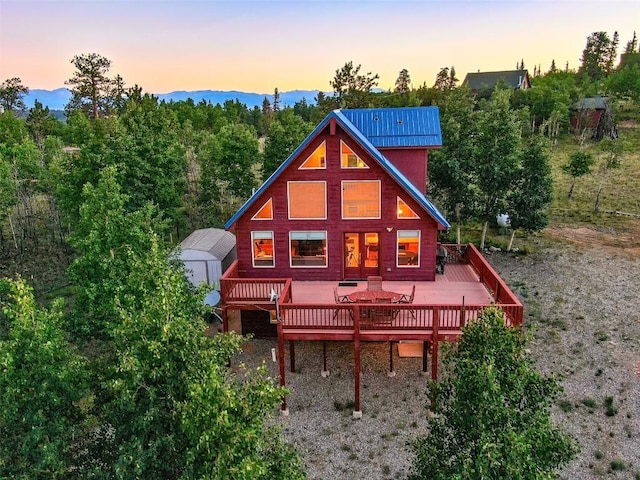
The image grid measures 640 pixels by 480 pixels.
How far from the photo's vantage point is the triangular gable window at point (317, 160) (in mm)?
16031

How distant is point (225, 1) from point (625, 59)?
10359 centimetres

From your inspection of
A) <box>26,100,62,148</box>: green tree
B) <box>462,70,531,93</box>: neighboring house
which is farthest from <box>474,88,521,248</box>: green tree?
<box>462,70,531,93</box>: neighboring house

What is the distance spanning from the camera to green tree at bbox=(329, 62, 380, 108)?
41.5 meters

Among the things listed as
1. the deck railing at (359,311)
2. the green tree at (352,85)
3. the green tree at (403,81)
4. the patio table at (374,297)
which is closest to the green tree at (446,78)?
the green tree at (403,81)

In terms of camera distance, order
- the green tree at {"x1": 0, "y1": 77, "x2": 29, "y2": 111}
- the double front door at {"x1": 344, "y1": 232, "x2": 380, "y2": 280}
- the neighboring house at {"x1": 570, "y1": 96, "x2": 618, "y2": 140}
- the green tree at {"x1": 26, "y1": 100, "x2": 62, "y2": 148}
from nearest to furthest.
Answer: the double front door at {"x1": 344, "y1": 232, "x2": 380, "y2": 280}, the green tree at {"x1": 26, "y1": 100, "x2": 62, "y2": 148}, the green tree at {"x1": 0, "y1": 77, "x2": 29, "y2": 111}, the neighboring house at {"x1": 570, "y1": 96, "x2": 618, "y2": 140}

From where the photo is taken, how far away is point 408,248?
16703 millimetres

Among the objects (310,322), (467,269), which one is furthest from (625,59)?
(310,322)

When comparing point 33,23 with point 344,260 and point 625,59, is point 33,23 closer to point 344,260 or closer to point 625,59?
point 344,260

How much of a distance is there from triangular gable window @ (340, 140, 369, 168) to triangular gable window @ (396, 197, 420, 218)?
1.76 m

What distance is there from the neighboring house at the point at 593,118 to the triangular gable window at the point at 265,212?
169 ft

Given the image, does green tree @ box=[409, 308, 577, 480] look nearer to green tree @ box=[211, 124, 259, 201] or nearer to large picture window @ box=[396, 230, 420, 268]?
large picture window @ box=[396, 230, 420, 268]

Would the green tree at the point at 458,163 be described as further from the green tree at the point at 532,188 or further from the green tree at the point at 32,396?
the green tree at the point at 32,396

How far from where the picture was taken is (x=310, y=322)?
13.7 m

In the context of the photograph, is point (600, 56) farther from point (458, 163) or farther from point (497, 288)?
point (497, 288)
